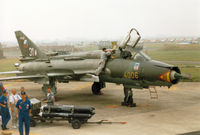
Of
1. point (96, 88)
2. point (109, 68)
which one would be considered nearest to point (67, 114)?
point (109, 68)

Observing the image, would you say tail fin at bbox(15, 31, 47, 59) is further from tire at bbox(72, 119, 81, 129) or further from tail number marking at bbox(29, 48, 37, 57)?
tire at bbox(72, 119, 81, 129)

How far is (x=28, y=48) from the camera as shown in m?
16.0

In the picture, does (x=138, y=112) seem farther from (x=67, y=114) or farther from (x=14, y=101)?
(x=14, y=101)

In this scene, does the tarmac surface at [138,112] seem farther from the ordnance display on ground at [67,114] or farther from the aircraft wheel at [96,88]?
the aircraft wheel at [96,88]

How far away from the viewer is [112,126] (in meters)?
8.76

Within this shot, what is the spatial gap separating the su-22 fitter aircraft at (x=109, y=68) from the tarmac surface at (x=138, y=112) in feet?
3.24

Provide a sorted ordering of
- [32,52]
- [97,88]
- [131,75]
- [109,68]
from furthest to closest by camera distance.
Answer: [32,52] < [97,88] < [109,68] < [131,75]

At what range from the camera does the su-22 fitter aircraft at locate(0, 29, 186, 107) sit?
10578 mm

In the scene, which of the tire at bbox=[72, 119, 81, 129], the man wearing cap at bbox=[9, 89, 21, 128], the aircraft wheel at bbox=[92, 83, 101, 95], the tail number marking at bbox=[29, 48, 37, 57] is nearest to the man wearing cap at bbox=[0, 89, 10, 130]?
the man wearing cap at bbox=[9, 89, 21, 128]

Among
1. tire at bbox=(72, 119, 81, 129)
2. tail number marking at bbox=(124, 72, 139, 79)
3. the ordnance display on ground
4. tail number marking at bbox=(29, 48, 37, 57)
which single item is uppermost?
tail number marking at bbox=(29, 48, 37, 57)

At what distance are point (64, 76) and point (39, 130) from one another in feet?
17.6

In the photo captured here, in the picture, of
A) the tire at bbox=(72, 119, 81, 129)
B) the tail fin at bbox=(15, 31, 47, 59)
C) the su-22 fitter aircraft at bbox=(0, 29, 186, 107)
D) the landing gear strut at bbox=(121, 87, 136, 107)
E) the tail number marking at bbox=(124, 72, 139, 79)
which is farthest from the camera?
the tail fin at bbox=(15, 31, 47, 59)

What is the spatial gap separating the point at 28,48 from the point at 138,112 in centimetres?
831

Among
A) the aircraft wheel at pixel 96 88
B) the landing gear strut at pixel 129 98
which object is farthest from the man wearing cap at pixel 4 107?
the aircraft wheel at pixel 96 88
